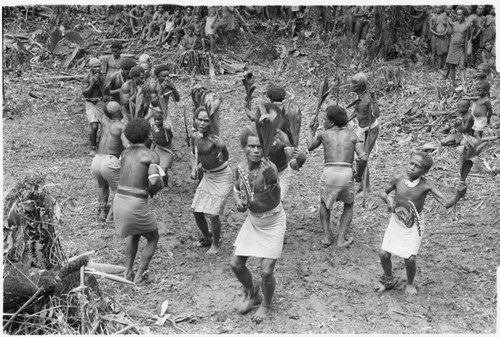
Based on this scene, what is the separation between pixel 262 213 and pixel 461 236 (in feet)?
9.74

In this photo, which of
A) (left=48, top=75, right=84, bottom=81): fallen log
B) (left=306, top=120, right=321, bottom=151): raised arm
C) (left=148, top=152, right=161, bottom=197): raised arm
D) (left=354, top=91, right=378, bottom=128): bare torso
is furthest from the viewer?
(left=48, top=75, right=84, bottom=81): fallen log

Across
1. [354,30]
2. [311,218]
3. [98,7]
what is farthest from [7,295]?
[98,7]

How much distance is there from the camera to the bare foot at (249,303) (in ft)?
22.2

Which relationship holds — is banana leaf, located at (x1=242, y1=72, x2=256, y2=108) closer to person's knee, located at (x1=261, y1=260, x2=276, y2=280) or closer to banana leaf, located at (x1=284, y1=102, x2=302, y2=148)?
banana leaf, located at (x1=284, y1=102, x2=302, y2=148)

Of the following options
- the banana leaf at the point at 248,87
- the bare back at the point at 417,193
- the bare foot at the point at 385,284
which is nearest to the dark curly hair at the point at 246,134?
the bare back at the point at 417,193

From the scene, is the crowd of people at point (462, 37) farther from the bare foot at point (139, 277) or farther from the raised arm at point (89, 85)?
the bare foot at point (139, 277)

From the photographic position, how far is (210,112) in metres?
7.48

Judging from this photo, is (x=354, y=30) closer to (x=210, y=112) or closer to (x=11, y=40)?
(x=11, y=40)

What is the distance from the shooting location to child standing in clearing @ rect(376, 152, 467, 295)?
22.0ft

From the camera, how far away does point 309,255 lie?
8.03m

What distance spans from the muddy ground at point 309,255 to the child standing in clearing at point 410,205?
1.72 ft

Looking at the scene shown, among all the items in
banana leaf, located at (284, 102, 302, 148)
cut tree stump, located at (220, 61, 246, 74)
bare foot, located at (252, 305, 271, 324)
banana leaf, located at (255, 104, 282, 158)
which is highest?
banana leaf, located at (255, 104, 282, 158)

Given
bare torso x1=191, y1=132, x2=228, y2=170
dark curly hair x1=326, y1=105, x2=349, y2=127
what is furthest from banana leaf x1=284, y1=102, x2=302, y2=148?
bare torso x1=191, y1=132, x2=228, y2=170

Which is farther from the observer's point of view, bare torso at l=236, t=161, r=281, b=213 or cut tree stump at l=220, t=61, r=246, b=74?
cut tree stump at l=220, t=61, r=246, b=74
